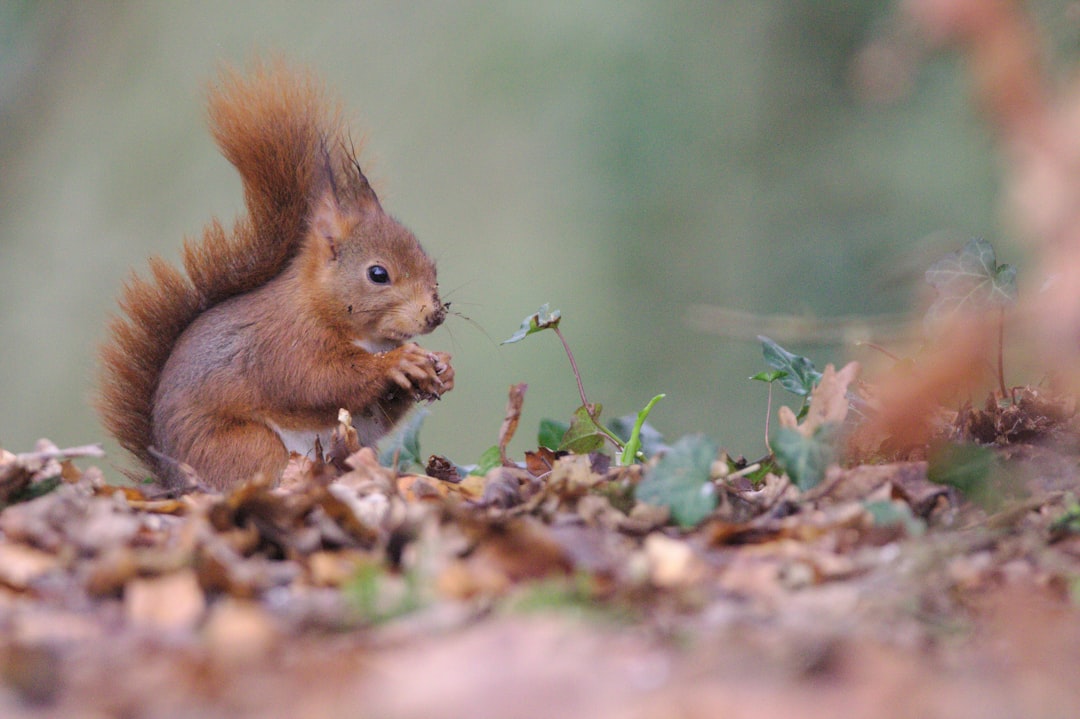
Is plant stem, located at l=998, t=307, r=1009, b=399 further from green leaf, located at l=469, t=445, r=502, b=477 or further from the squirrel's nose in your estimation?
the squirrel's nose

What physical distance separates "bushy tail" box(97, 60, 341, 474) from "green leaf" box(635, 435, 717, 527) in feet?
4.19

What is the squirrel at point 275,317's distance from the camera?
2.14 meters

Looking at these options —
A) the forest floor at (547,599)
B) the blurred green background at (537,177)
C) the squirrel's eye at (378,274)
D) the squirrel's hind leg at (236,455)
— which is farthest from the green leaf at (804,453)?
the blurred green background at (537,177)

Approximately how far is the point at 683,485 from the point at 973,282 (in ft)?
2.02

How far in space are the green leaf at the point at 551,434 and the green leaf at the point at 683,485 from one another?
688 millimetres

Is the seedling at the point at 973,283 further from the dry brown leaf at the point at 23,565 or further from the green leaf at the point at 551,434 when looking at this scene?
the dry brown leaf at the point at 23,565

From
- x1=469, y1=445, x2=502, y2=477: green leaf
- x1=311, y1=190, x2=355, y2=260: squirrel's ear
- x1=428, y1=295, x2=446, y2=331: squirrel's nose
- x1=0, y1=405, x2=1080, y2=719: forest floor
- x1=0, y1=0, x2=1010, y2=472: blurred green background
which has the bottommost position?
x1=0, y1=405, x2=1080, y2=719: forest floor

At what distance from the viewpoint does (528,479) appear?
1.60 metres

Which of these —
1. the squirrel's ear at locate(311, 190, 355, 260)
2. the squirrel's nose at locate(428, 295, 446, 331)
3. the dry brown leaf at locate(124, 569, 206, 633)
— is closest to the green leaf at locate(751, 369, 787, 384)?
the squirrel's nose at locate(428, 295, 446, 331)

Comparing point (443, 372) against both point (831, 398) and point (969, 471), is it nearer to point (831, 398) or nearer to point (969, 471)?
point (831, 398)

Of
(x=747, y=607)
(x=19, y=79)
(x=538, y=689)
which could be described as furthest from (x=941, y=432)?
(x=19, y=79)

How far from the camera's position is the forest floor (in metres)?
0.80

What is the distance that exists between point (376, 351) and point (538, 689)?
1639mm

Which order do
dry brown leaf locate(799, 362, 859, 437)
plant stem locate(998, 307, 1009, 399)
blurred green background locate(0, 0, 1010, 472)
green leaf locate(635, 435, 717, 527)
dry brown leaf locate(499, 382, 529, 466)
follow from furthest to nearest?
blurred green background locate(0, 0, 1010, 472), dry brown leaf locate(499, 382, 529, 466), dry brown leaf locate(799, 362, 859, 437), green leaf locate(635, 435, 717, 527), plant stem locate(998, 307, 1009, 399)
